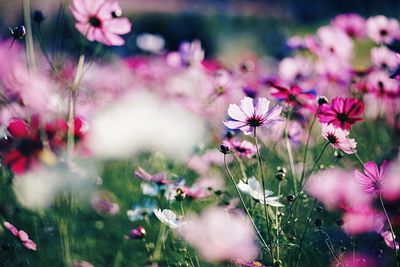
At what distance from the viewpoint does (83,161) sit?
152 centimetres

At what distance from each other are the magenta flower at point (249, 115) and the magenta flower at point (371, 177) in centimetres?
15

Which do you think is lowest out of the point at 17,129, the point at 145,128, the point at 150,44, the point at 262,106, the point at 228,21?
the point at 228,21

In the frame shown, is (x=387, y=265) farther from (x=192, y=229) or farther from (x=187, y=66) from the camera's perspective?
(x=187, y=66)

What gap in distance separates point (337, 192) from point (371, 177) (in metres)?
0.11

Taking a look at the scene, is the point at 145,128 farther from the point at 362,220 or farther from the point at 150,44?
the point at 362,220

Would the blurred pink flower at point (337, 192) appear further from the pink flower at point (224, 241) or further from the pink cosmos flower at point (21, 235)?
the pink cosmos flower at point (21, 235)

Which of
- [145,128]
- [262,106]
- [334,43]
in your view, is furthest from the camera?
[145,128]

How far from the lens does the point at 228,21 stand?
682 cm

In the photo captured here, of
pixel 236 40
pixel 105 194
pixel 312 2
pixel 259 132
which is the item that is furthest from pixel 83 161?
pixel 312 2

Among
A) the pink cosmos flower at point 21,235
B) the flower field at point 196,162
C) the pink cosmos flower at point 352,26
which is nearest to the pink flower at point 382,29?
the flower field at point 196,162

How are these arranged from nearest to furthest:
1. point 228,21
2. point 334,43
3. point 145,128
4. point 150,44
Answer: point 334,43 → point 145,128 → point 150,44 → point 228,21

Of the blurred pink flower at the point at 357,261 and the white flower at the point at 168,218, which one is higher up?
the white flower at the point at 168,218

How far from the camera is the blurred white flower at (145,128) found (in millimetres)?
1592

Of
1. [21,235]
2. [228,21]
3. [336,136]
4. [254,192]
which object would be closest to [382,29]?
[336,136]
